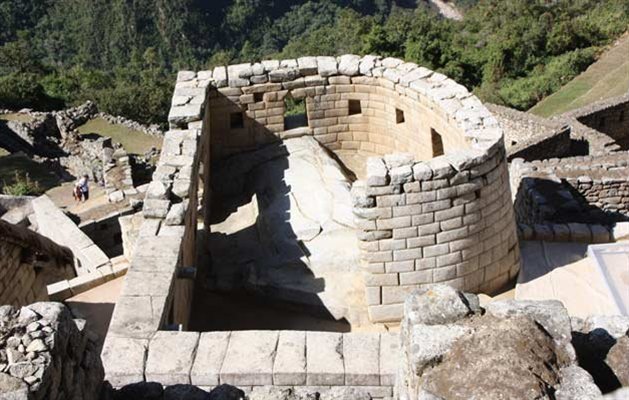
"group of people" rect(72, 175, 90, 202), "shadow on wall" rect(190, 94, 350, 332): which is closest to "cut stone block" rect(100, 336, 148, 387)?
"shadow on wall" rect(190, 94, 350, 332)

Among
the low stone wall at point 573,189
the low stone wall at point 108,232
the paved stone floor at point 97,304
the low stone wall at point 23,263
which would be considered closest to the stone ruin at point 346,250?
the low stone wall at point 573,189

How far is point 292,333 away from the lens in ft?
21.2

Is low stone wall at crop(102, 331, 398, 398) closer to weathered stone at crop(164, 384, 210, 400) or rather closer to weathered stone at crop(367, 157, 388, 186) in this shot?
weathered stone at crop(164, 384, 210, 400)

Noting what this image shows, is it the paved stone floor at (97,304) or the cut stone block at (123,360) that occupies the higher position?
the paved stone floor at (97,304)

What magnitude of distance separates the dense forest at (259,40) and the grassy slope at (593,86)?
82cm

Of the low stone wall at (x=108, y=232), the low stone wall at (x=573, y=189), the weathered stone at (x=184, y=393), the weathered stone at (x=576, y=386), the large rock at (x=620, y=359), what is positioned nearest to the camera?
the weathered stone at (x=576, y=386)

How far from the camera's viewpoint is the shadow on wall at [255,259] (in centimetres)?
863

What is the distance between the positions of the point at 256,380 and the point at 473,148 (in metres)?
3.37

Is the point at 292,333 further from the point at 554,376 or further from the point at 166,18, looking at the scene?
the point at 166,18

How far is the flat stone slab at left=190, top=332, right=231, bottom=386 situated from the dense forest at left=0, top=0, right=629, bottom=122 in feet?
75.7

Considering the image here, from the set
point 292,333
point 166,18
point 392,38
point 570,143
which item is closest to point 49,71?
point 392,38

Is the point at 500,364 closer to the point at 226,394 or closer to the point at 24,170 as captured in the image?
the point at 226,394

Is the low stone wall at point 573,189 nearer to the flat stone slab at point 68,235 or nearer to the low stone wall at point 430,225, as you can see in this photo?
the low stone wall at point 430,225

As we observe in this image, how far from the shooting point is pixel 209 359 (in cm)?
614
